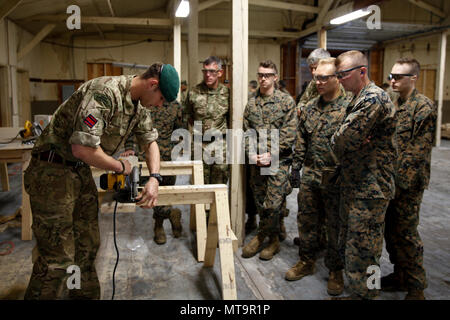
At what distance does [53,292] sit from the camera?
2.00m

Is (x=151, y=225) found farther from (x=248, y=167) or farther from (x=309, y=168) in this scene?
(x=309, y=168)

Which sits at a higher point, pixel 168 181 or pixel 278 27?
pixel 278 27

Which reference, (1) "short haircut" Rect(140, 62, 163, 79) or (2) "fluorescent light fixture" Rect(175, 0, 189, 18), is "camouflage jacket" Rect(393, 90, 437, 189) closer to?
(1) "short haircut" Rect(140, 62, 163, 79)

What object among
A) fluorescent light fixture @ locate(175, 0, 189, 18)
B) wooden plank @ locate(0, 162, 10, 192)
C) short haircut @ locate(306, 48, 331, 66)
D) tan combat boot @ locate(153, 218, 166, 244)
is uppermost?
fluorescent light fixture @ locate(175, 0, 189, 18)

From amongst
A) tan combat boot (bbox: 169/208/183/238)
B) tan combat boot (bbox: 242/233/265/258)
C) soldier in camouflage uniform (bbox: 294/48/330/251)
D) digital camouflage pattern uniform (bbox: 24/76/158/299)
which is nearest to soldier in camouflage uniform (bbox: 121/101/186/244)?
tan combat boot (bbox: 169/208/183/238)

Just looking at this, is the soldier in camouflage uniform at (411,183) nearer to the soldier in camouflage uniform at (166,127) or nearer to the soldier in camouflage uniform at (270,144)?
the soldier in camouflage uniform at (270,144)

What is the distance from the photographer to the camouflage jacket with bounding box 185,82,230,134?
353cm

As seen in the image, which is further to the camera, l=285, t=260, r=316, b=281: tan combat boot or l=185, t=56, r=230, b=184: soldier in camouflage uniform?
l=185, t=56, r=230, b=184: soldier in camouflage uniform

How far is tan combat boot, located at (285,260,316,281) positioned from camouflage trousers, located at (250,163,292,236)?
1.50ft

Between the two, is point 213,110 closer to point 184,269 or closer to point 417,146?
point 184,269

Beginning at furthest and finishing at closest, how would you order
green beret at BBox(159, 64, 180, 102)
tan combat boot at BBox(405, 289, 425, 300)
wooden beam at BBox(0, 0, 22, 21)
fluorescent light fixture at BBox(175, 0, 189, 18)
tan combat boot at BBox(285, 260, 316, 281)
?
1. fluorescent light fixture at BBox(175, 0, 189, 18)
2. wooden beam at BBox(0, 0, 22, 21)
3. tan combat boot at BBox(285, 260, 316, 281)
4. tan combat boot at BBox(405, 289, 425, 300)
5. green beret at BBox(159, 64, 180, 102)
